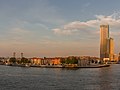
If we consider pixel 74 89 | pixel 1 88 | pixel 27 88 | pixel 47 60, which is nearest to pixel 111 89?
pixel 74 89

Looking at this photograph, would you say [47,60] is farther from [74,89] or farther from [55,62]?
[74,89]

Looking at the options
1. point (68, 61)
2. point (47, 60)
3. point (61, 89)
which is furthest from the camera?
point (47, 60)

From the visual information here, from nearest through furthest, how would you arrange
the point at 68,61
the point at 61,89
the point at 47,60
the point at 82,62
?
the point at 61,89 < the point at 68,61 < the point at 82,62 < the point at 47,60

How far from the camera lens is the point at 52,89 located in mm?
42062

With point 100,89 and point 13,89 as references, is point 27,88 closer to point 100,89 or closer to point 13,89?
point 13,89

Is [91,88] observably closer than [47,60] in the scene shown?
Yes

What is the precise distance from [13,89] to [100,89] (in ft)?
42.7

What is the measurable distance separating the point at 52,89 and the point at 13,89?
579 centimetres

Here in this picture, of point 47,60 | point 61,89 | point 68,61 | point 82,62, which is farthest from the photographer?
point 47,60

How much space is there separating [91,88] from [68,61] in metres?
116

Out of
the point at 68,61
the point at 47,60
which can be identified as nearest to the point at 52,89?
the point at 68,61

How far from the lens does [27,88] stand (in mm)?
42812

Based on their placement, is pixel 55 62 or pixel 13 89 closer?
pixel 13 89

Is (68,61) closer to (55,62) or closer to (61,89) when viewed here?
(55,62)
